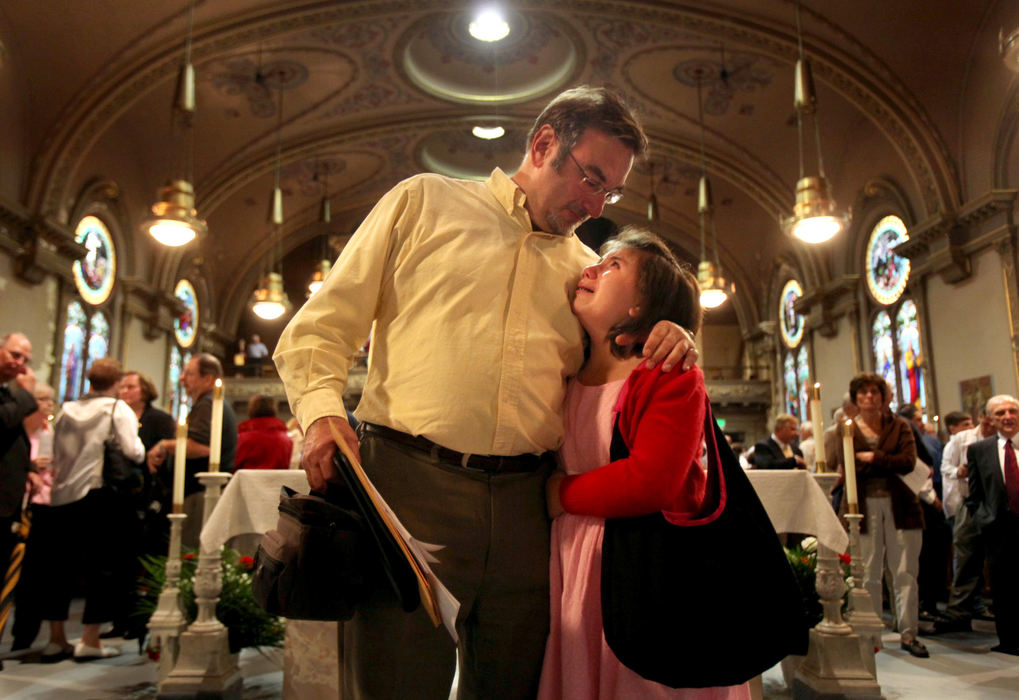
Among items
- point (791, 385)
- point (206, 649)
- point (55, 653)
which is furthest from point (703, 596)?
point (791, 385)

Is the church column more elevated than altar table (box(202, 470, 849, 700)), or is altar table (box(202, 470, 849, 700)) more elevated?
the church column

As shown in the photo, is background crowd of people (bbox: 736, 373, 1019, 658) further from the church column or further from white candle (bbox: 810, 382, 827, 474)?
the church column

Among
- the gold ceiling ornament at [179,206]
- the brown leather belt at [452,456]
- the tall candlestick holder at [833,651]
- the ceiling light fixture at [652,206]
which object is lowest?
the tall candlestick holder at [833,651]

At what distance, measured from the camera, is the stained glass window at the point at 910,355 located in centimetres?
1177

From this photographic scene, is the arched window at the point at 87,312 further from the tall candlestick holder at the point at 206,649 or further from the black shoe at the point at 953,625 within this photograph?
the black shoe at the point at 953,625

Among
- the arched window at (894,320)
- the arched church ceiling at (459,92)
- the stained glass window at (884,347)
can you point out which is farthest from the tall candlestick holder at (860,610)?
the stained glass window at (884,347)

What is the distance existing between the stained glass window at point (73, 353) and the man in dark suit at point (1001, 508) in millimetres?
11138

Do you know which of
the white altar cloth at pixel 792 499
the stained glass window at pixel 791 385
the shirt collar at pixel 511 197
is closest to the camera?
the shirt collar at pixel 511 197

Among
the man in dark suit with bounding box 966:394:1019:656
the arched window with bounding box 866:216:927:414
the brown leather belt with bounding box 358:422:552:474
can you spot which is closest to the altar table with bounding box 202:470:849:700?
the brown leather belt with bounding box 358:422:552:474

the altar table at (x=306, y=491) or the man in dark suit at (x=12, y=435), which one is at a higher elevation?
the man in dark suit at (x=12, y=435)

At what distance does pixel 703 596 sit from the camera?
55.2 inches

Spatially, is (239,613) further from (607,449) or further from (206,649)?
(607,449)

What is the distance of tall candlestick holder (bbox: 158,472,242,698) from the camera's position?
3.39 m

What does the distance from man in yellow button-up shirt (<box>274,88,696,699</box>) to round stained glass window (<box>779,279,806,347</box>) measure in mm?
15130
